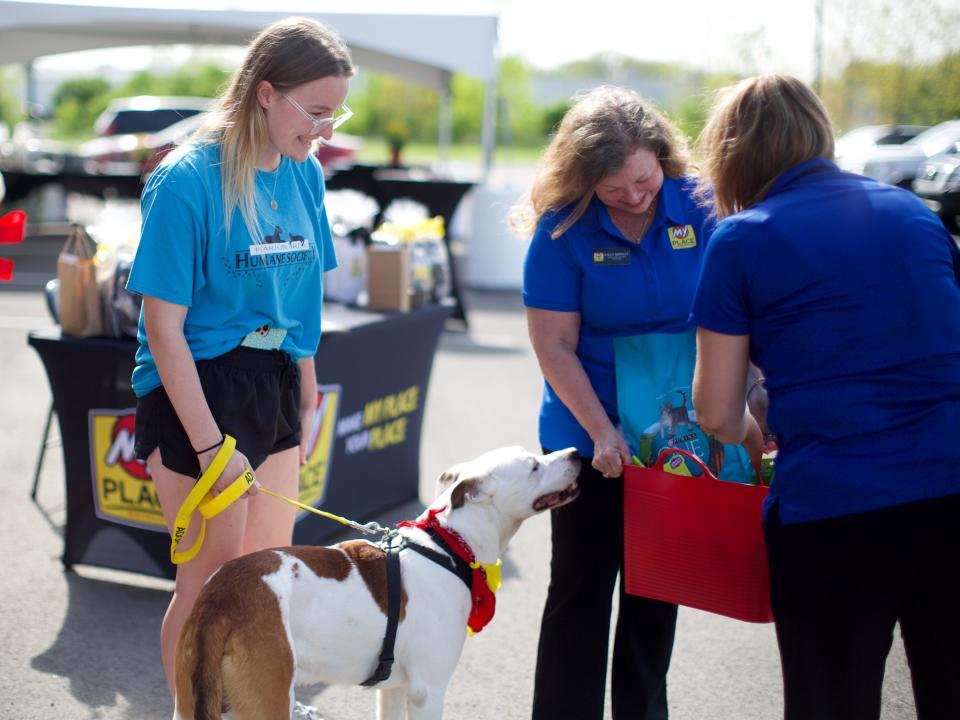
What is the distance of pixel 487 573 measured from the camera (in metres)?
2.85

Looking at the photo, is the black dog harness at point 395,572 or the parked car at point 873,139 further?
the parked car at point 873,139

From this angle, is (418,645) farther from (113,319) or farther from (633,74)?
(633,74)

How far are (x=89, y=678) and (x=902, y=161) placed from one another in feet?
66.8

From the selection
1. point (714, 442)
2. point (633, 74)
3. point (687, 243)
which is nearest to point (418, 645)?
point (714, 442)

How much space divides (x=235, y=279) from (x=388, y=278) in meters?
2.79

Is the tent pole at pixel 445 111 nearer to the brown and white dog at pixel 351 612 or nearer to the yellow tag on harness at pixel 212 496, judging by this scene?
the brown and white dog at pixel 351 612

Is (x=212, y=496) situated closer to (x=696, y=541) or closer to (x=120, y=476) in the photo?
(x=696, y=541)

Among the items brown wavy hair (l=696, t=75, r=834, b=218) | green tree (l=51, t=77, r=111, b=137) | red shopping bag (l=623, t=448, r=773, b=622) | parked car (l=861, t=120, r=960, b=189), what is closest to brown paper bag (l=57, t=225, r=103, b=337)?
red shopping bag (l=623, t=448, r=773, b=622)

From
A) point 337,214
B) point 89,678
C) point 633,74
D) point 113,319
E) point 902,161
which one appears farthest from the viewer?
point 633,74

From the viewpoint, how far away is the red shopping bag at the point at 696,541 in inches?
91.7

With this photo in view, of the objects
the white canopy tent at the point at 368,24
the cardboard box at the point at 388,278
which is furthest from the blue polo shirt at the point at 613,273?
the white canopy tent at the point at 368,24

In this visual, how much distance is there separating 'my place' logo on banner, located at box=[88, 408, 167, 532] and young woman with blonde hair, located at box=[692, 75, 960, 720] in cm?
282

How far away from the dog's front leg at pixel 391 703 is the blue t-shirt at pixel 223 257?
98cm

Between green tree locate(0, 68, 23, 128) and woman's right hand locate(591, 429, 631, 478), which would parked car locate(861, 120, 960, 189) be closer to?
woman's right hand locate(591, 429, 631, 478)
